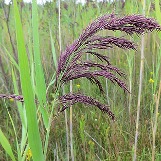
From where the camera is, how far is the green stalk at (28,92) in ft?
1.60

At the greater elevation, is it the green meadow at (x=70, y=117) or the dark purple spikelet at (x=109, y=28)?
the dark purple spikelet at (x=109, y=28)

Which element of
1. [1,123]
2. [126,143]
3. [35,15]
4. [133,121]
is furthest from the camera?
[1,123]

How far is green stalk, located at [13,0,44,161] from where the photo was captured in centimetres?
49

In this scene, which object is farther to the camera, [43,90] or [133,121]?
[133,121]

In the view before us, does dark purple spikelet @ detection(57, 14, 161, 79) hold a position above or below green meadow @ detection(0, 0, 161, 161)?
above

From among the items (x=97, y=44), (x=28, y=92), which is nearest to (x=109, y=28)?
(x=97, y=44)

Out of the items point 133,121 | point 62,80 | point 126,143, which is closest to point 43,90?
point 62,80

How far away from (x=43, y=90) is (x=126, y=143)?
3.26ft

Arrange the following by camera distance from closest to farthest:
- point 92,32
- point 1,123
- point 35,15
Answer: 1. point 92,32
2. point 35,15
3. point 1,123

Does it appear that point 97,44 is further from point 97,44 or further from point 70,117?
point 70,117

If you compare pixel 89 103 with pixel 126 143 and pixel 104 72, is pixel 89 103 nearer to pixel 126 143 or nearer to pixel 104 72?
pixel 104 72

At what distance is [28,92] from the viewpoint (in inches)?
19.9

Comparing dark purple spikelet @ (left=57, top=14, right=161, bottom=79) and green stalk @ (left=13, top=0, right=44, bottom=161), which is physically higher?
dark purple spikelet @ (left=57, top=14, right=161, bottom=79)

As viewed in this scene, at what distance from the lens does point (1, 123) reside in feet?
6.54
